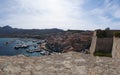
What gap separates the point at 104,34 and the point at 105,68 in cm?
2501

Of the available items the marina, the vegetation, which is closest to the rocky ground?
the vegetation

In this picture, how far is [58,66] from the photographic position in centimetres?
473

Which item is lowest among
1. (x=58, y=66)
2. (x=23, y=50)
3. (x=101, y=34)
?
(x=23, y=50)

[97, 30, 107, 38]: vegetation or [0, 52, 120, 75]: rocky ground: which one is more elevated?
[97, 30, 107, 38]: vegetation

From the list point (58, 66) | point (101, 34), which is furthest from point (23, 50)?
point (58, 66)

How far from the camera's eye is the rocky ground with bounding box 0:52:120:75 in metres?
4.44

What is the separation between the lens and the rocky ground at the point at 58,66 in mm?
4438

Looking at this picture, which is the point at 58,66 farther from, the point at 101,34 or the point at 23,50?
the point at 23,50

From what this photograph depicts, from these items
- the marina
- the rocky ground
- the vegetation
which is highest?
the vegetation

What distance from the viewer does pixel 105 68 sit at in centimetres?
475

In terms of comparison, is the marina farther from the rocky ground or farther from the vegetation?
the rocky ground

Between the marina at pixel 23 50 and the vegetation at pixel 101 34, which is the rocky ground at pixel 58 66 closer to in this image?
the vegetation at pixel 101 34

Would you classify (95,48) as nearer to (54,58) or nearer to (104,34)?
(104,34)

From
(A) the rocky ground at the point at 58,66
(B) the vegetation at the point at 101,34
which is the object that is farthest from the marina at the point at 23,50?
(A) the rocky ground at the point at 58,66
